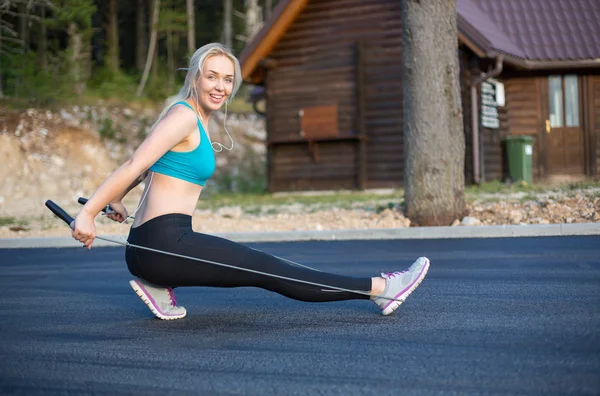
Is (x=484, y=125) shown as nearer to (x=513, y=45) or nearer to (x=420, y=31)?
(x=513, y=45)

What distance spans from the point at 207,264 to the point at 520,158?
54.4ft

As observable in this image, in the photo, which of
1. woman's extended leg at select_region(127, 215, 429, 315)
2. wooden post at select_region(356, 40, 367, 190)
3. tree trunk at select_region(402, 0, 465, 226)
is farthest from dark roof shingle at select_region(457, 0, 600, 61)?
woman's extended leg at select_region(127, 215, 429, 315)

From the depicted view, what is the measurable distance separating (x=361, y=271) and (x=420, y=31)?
551 cm

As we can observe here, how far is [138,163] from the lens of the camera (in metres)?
4.07

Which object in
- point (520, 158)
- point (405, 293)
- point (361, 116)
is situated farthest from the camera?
point (361, 116)

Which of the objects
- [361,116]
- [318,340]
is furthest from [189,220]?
[361,116]

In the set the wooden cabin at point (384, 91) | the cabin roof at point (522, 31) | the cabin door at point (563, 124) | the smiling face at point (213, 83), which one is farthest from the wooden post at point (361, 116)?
the smiling face at point (213, 83)

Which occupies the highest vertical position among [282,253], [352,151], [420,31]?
[420,31]

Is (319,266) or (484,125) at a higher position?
(484,125)

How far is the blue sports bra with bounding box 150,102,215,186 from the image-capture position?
14.2 ft

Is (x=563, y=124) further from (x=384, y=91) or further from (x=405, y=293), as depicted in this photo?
(x=405, y=293)

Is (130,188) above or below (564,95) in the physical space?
below

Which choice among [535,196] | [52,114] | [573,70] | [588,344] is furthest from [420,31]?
[52,114]

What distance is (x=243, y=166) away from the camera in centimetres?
3052
